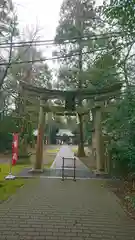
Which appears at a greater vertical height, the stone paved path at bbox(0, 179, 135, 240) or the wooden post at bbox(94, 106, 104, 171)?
the wooden post at bbox(94, 106, 104, 171)

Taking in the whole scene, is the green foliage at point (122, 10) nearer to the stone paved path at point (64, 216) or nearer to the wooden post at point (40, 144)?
the stone paved path at point (64, 216)

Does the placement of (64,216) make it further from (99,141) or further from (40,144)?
(40,144)

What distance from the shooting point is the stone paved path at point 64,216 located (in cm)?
453

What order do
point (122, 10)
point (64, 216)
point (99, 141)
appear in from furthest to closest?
point (99, 141) < point (64, 216) < point (122, 10)

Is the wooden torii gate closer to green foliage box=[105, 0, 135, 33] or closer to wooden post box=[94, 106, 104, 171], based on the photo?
wooden post box=[94, 106, 104, 171]

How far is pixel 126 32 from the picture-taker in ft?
20.7

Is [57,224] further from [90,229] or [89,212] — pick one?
[89,212]

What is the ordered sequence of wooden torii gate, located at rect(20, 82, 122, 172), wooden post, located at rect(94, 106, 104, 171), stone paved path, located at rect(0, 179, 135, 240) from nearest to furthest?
stone paved path, located at rect(0, 179, 135, 240), wooden post, located at rect(94, 106, 104, 171), wooden torii gate, located at rect(20, 82, 122, 172)

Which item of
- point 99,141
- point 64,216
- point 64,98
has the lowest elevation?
point 64,216

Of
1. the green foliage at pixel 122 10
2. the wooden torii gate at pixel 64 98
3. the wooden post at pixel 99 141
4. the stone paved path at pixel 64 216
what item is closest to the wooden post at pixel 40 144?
the wooden torii gate at pixel 64 98

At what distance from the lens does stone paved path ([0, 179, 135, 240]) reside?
453cm

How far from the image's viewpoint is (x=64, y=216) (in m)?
5.76

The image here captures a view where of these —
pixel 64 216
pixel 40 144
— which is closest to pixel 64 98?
pixel 40 144

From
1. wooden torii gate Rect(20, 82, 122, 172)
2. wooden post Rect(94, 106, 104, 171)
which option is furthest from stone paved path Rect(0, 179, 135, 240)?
wooden torii gate Rect(20, 82, 122, 172)
